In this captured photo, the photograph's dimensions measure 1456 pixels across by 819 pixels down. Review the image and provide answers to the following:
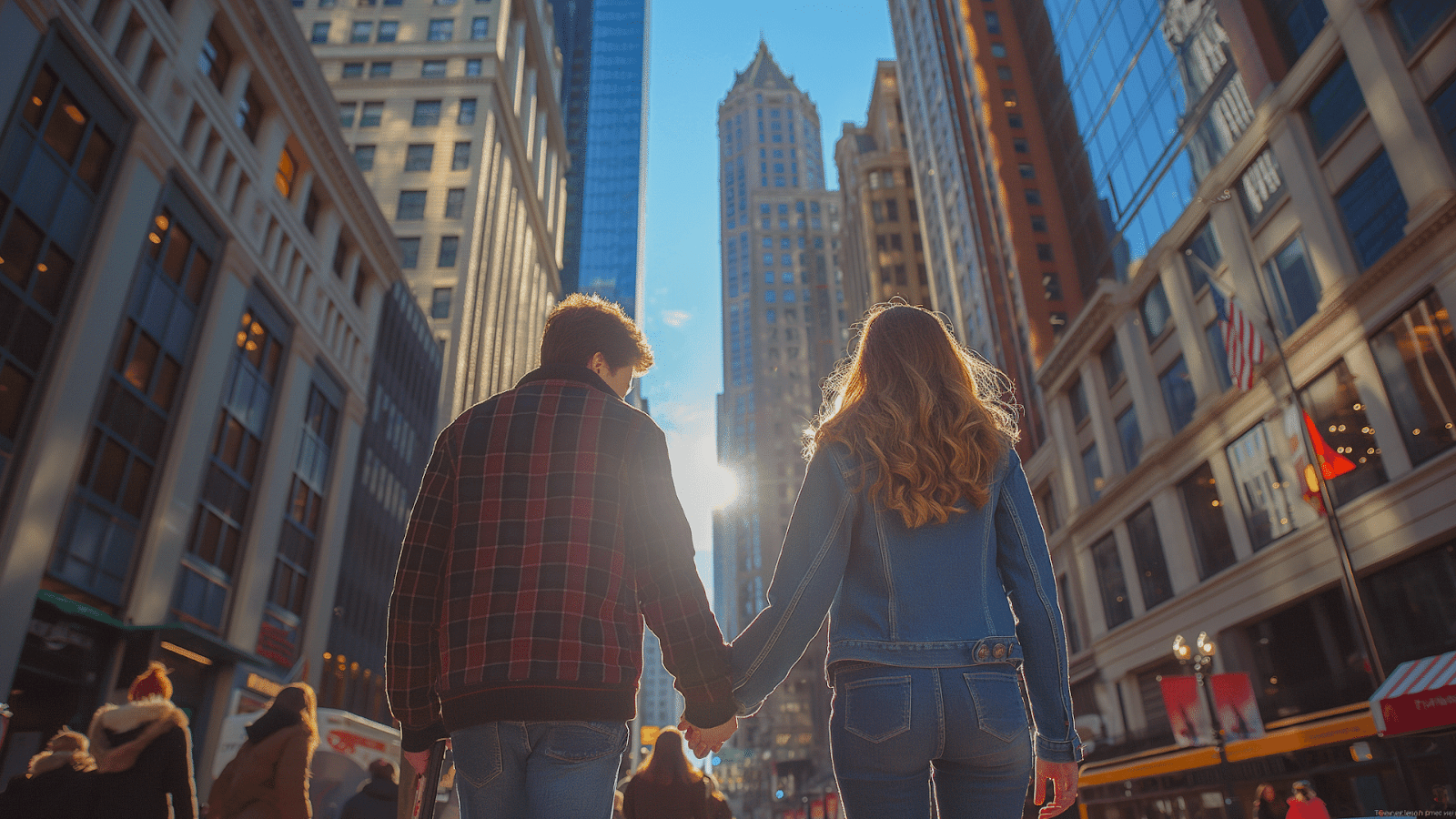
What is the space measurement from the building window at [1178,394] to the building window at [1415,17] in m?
12.7

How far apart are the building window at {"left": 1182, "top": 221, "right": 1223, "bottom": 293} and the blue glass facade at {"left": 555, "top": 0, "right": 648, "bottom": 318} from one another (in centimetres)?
12443

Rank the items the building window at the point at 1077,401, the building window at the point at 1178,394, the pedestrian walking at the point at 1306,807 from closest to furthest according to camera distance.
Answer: the pedestrian walking at the point at 1306,807 < the building window at the point at 1178,394 < the building window at the point at 1077,401

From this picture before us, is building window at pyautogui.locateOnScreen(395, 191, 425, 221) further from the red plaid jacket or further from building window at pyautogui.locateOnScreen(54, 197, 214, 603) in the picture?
the red plaid jacket

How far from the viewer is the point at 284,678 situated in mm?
32406

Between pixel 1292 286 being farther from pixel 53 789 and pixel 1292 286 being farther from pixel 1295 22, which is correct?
pixel 53 789

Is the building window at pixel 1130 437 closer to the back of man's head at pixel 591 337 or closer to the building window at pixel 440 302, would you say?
the back of man's head at pixel 591 337

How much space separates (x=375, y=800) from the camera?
889 cm

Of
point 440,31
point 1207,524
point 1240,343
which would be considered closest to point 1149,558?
point 1207,524

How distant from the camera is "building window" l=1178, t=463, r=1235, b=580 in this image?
97.8 ft

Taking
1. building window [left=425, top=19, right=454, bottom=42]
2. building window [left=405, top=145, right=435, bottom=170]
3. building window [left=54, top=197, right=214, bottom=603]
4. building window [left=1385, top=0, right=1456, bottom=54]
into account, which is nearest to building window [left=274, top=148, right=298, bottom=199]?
building window [left=54, top=197, right=214, bottom=603]

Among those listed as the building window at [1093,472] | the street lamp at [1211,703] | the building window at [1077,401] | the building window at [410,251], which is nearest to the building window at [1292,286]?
the street lamp at [1211,703]

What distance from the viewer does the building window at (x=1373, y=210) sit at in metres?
22.4

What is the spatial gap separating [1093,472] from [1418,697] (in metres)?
23.2

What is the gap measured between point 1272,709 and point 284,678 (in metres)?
32.3
